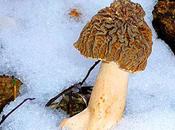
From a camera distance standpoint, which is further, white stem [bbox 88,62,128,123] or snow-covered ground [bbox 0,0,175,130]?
snow-covered ground [bbox 0,0,175,130]

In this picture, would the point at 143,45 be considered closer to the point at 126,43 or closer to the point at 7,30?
the point at 126,43

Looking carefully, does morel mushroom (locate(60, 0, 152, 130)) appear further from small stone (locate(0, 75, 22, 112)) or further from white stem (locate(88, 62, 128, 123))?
small stone (locate(0, 75, 22, 112))

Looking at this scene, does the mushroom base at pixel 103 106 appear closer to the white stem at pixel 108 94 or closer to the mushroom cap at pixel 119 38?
the white stem at pixel 108 94

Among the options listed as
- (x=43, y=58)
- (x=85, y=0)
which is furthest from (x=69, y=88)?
(x=85, y=0)

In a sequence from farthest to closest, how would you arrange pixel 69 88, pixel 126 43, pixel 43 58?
1. pixel 43 58
2. pixel 69 88
3. pixel 126 43

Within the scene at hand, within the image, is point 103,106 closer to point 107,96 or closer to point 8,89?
point 107,96

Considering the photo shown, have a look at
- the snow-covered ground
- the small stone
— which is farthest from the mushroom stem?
the small stone
